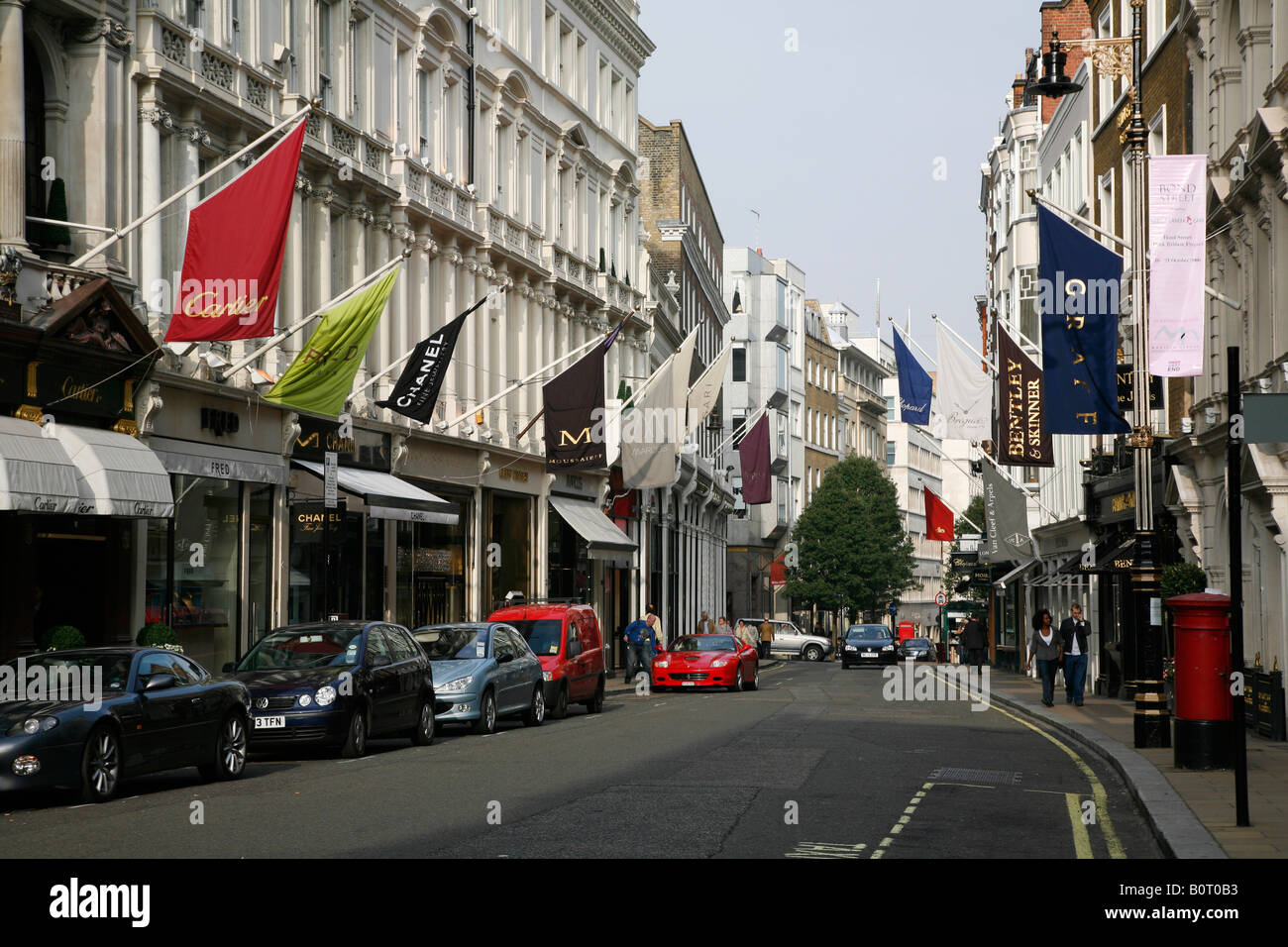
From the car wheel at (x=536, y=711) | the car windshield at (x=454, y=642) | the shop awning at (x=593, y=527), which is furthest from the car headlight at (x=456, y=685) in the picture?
the shop awning at (x=593, y=527)

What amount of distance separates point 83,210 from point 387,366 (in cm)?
1027

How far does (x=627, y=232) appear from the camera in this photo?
53500 millimetres

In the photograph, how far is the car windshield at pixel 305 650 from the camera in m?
20.2

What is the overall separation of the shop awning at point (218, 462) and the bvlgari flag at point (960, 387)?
52.9 ft

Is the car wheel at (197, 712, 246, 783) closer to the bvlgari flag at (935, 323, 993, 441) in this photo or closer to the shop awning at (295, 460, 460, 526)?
the shop awning at (295, 460, 460, 526)

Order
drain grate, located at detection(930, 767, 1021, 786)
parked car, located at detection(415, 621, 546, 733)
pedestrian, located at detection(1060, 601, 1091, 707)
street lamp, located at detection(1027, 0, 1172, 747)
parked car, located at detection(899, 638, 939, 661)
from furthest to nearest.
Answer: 1. parked car, located at detection(899, 638, 939, 661)
2. pedestrian, located at detection(1060, 601, 1091, 707)
3. parked car, located at detection(415, 621, 546, 733)
4. street lamp, located at detection(1027, 0, 1172, 747)
5. drain grate, located at detection(930, 767, 1021, 786)

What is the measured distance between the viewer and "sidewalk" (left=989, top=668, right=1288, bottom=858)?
1196 cm

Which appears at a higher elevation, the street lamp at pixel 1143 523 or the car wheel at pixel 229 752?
the street lamp at pixel 1143 523

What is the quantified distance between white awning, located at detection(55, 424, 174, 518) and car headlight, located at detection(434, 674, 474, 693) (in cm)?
439

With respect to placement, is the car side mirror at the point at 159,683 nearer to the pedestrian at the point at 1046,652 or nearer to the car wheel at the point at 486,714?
the car wheel at the point at 486,714

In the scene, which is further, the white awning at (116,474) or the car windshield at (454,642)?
the car windshield at (454,642)

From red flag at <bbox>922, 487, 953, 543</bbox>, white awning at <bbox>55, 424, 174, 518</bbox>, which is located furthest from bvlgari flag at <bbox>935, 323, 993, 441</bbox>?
red flag at <bbox>922, 487, 953, 543</bbox>

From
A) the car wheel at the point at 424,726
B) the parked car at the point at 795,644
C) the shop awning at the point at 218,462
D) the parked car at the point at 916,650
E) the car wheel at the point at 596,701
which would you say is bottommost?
the parked car at the point at 916,650

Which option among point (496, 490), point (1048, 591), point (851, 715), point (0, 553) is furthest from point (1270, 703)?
point (1048, 591)
